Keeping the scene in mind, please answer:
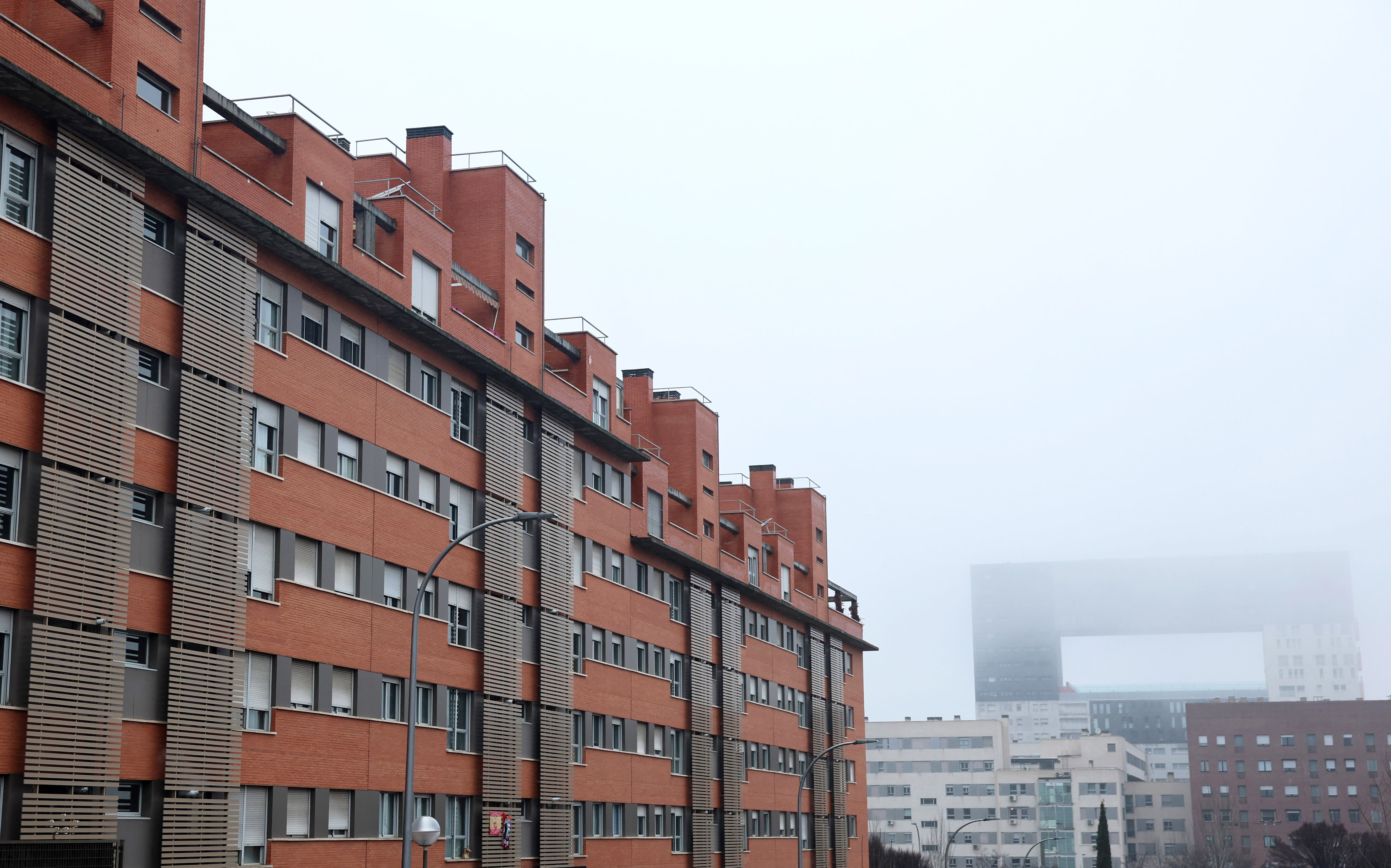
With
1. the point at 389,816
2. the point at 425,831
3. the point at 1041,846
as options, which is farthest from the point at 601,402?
the point at 1041,846

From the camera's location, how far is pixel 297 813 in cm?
3534

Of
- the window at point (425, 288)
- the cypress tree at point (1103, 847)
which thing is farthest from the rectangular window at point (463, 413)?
the cypress tree at point (1103, 847)

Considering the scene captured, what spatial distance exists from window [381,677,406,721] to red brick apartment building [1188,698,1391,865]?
13880 cm

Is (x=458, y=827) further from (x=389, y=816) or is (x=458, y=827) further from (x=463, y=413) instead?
(x=463, y=413)

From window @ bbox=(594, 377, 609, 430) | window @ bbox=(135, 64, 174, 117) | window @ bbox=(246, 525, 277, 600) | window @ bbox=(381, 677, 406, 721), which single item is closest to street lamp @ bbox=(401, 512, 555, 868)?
window @ bbox=(246, 525, 277, 600)

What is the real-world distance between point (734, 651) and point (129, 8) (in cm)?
4340

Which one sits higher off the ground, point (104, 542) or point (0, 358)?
point (0, 358)

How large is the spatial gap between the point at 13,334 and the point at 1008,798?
15282cm

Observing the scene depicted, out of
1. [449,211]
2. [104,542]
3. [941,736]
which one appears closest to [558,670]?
[449,211]

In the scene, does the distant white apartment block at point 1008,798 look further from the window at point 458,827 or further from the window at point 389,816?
the window at point 389,816

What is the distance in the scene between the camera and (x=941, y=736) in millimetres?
174125

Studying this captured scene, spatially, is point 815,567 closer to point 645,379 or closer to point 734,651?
point 734,651

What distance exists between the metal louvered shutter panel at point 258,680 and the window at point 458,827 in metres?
9.07

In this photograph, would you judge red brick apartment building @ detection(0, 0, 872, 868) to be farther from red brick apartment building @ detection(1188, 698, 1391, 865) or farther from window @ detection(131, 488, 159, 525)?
red brick apartment building @ detection(1188, 698, 1391, 865)
